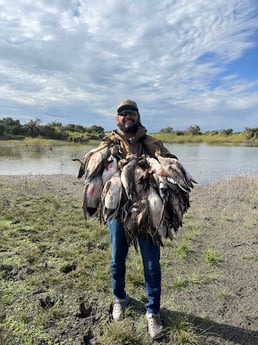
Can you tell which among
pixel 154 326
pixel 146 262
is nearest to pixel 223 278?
pixel 154 326

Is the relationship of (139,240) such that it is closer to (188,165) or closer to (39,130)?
(188,165)

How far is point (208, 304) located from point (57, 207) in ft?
18.7

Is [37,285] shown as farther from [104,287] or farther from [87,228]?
[87,228]

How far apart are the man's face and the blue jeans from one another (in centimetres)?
97

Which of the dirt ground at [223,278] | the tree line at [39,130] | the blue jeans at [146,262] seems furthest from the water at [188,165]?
the tree line at [39,130]

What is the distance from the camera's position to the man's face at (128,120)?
132 inches

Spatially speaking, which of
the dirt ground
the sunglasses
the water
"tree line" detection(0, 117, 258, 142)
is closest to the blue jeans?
the dirt ground

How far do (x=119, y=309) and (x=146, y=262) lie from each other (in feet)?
2.72

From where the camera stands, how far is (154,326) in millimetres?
3369

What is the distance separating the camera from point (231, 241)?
661cm

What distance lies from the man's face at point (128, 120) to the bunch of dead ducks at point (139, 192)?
1.19 ft

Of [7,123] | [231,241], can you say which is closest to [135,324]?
[231,241]

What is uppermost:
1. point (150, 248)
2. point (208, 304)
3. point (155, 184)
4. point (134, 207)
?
point (155, 184)

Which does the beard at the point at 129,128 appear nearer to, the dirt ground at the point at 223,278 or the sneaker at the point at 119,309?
the sneaker at the point at 119,309
